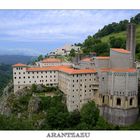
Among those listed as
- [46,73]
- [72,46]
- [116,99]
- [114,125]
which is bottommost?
[114,125]

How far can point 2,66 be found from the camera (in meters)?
100

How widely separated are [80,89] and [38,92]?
5.25 metres

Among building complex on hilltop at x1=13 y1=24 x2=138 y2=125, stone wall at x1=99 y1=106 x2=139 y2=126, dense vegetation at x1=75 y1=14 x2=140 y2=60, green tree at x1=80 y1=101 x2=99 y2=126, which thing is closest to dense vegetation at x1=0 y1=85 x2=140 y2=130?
green tree at x1=80 y1=101 x2=99 y2=126

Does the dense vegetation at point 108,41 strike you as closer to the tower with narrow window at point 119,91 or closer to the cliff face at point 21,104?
the tower with narrow window at point 119,91

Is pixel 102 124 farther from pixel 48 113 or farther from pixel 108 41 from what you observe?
pixel 108 41

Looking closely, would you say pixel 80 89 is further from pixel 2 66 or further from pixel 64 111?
pixel 2 66

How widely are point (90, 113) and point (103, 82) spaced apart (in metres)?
3.71

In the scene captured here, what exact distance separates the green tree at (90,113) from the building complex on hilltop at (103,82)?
3.29 feet

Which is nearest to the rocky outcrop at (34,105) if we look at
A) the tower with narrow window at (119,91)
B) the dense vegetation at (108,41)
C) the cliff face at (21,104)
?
the cliff face at (21,104)

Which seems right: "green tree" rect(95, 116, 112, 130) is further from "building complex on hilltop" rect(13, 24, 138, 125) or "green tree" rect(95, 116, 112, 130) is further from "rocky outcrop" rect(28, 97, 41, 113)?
"rocky outcrop" rect(28, 97, 41, 113)

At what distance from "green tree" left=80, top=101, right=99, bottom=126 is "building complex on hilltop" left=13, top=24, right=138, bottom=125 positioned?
1003mm

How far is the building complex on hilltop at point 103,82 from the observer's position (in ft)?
98.6

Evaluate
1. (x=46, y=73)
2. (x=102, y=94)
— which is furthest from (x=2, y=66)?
(x=102, y=94)

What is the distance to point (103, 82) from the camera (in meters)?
31.2
